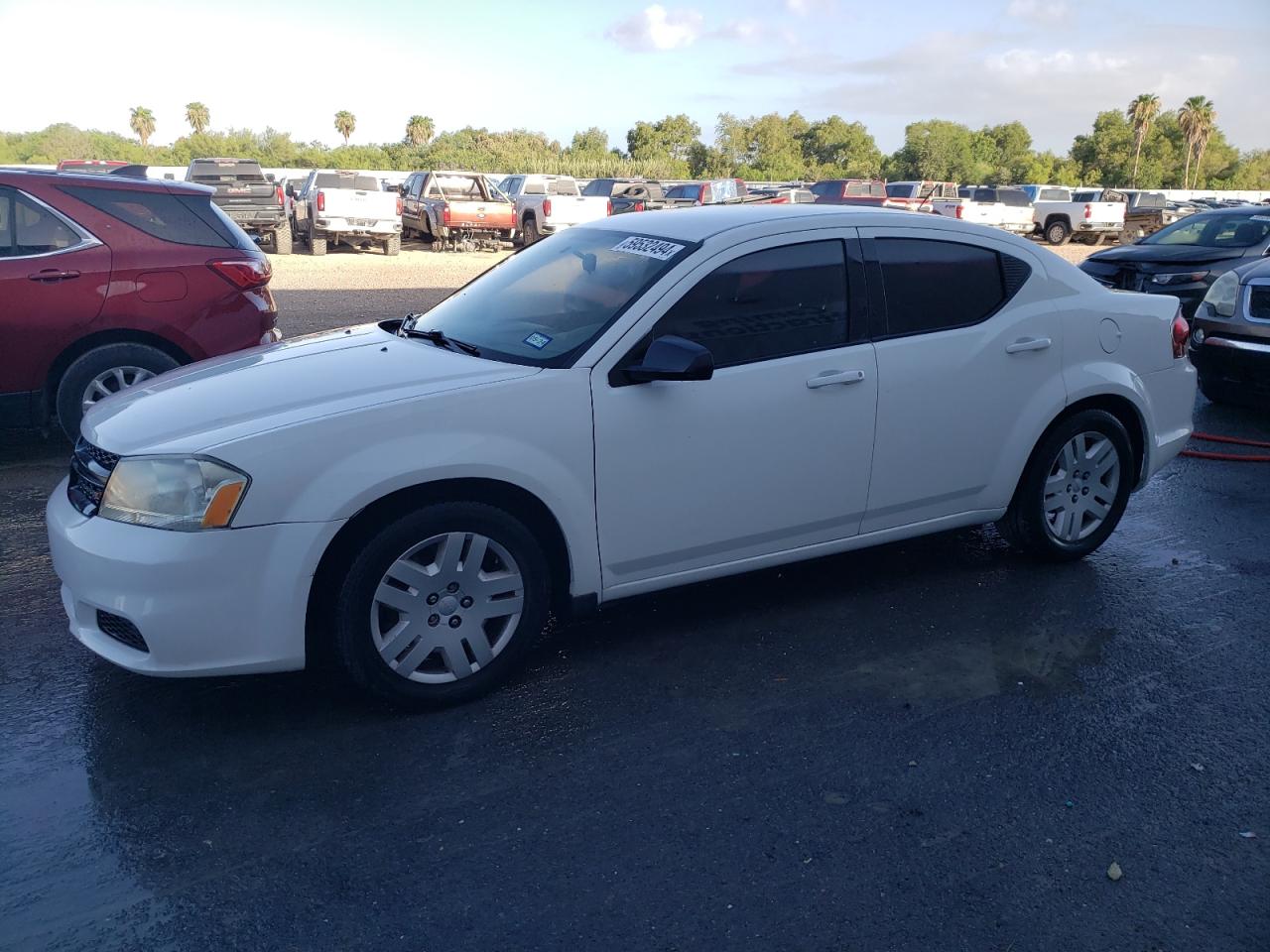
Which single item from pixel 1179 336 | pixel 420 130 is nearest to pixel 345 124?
pixel 420 130

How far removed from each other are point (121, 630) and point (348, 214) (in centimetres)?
2206

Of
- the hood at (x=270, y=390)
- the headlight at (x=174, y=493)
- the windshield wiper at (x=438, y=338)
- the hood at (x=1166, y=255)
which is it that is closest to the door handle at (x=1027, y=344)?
the hood at (x=270, y=390)

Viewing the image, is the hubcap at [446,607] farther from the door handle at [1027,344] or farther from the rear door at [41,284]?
the rear door at [41,284]

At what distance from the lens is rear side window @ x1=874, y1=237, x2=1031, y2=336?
4645mm

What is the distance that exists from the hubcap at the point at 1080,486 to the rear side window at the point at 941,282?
0.81 m

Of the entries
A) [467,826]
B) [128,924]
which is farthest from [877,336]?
[128,924]

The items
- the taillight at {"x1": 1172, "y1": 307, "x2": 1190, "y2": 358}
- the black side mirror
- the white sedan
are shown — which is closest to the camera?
the white sedan

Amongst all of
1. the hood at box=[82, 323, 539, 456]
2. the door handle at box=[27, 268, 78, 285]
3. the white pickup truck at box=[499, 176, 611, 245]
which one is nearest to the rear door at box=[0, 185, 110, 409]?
the door handle at box=[27, 268, 78, 285]

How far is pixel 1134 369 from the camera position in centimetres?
522

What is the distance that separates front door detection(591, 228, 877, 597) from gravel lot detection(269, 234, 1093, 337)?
7.93m

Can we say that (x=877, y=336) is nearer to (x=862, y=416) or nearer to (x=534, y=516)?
(x=862, y=416)

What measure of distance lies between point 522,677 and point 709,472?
103 centimetres

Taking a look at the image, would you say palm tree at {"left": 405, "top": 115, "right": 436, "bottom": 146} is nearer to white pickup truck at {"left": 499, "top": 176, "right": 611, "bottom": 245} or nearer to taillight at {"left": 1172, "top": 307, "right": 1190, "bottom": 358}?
white pickup truck at {"left": 499, "top": 176, "right": 611, "bottom": 245}

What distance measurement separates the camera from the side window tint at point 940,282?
15.2ft
